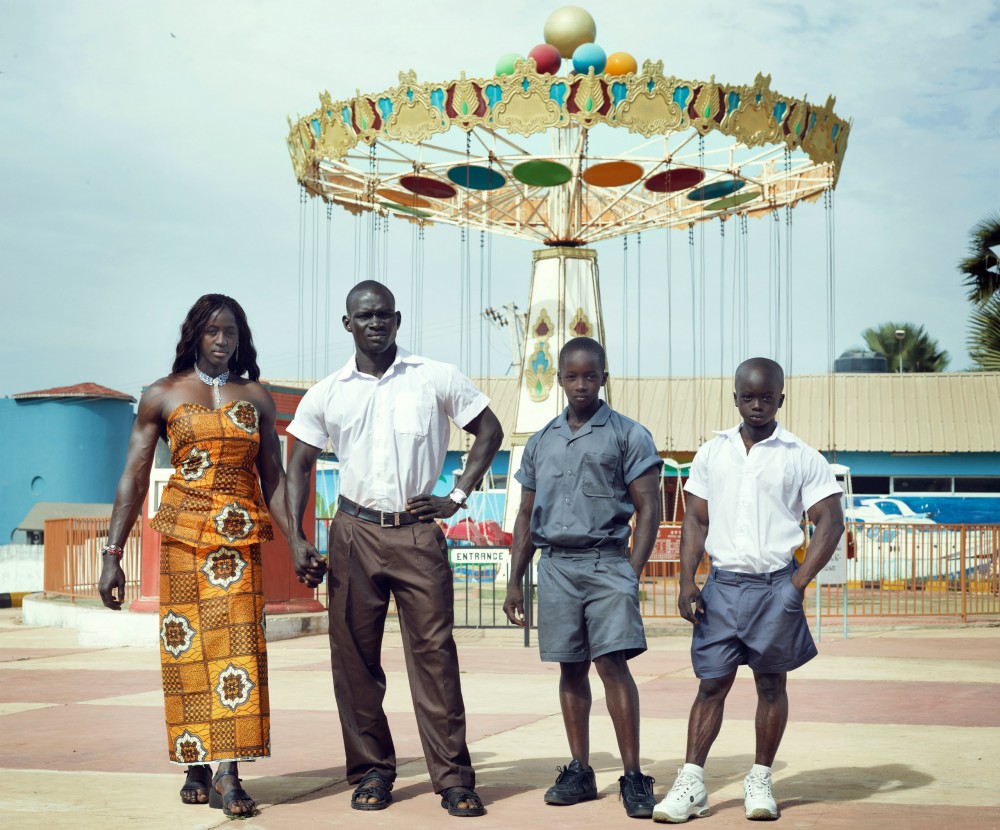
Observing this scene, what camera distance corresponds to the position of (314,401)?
18.1 feet

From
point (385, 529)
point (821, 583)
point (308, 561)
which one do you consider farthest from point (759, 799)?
point (821, 583)

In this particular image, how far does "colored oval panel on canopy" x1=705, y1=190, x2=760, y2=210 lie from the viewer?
22.9 meters

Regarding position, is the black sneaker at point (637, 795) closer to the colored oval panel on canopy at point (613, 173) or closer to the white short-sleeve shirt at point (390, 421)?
the white short-sleeve shirt at point (390, 421)

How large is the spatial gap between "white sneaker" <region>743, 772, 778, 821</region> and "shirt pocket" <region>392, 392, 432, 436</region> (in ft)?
6.09

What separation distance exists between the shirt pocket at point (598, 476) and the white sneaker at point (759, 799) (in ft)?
3.99

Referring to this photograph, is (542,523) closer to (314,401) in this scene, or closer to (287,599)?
(314,401)

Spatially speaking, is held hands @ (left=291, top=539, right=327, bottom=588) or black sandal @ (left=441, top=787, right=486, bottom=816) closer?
black sandal @ (left=441, top=787, right=486, bottom=816)

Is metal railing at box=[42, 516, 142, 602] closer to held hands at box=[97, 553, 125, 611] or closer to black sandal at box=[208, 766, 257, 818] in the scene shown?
held hands at box=[97, 553, 125, 611]

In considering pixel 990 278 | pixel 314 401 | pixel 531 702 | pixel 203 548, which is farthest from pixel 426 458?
pixel 990 278

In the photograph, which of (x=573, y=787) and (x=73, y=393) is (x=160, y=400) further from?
(x=73, y=393)

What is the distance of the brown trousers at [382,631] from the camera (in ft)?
17.4

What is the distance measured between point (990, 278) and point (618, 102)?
12.4 m

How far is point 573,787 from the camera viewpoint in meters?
5.28

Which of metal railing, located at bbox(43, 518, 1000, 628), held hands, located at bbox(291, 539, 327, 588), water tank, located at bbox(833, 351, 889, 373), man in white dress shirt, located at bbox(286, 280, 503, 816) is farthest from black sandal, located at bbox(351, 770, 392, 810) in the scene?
water tank, located at bbox(833, 351, 889, 373)
